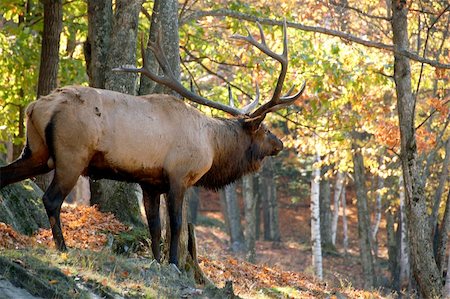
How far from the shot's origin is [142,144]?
30.9ft

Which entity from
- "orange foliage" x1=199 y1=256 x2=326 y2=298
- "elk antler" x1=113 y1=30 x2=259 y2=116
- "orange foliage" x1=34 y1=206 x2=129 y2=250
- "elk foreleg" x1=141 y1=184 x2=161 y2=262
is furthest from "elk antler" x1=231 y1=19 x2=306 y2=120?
"orange foliage" x1=34 y1=206 x2=129 y2=250

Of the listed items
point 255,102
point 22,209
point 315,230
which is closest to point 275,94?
point 255,102

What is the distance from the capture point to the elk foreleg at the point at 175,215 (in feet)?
31.9

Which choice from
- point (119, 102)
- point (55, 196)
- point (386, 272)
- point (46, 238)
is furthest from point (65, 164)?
point (386, 272)

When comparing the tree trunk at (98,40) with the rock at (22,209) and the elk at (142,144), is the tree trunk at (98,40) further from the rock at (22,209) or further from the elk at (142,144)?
the elk at (142,144)

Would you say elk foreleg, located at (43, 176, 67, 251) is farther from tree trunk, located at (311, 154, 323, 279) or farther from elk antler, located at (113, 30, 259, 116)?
tree trunk, located at (311, 154, 323, 279)

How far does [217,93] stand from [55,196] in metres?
10.9

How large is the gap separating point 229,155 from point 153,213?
4.51ft

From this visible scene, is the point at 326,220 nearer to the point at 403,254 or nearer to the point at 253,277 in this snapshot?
the point at 403,254

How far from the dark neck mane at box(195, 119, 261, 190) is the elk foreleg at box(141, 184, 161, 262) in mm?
748

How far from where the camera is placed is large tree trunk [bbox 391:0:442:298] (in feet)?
Result: 43.1

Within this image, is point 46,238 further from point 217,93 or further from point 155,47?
point 217,93

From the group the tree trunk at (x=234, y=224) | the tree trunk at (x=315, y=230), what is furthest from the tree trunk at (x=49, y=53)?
the tree trunk at (x=234, y=224)

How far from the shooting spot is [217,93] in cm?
1933
